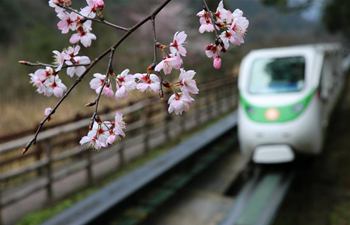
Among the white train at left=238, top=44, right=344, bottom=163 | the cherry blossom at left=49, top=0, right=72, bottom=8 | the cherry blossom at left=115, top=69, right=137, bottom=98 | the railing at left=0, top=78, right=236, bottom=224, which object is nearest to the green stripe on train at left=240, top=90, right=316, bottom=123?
the white train at left=238, top=44, right=344, bottom=163

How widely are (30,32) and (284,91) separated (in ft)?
62.7

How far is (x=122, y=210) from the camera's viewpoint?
6492 mm

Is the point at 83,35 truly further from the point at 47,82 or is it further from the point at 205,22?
the point at 205,22

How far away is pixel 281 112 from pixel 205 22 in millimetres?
6999

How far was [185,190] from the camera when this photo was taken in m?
8.56

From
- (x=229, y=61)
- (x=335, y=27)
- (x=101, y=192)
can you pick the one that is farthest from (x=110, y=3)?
A: (x=101, y=192)

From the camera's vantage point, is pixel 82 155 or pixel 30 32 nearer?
pixel 82 155

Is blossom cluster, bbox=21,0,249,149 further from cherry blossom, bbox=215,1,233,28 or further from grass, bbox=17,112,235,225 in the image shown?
grass, bbox=17,112,235,225

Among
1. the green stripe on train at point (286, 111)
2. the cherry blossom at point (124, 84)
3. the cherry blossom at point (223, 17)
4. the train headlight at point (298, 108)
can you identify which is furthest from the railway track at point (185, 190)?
the cherry blossom at point (223, 17)

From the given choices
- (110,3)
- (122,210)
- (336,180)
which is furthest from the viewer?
(110,3)

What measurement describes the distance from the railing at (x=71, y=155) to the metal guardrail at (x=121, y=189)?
752 millimetres

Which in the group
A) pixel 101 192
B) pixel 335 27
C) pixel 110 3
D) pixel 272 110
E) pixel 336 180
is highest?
pixel 110 3

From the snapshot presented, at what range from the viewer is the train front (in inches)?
355

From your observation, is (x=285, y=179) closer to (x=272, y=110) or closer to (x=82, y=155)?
(x=272, y=110)
